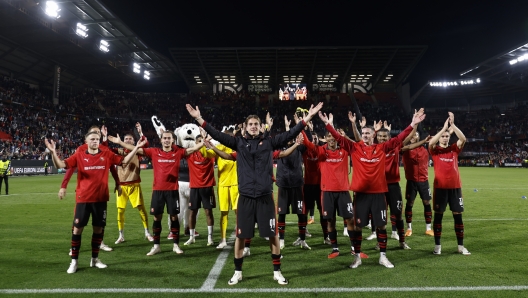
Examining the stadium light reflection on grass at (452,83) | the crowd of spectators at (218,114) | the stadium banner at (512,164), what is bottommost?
the stadium banner at (512,164)

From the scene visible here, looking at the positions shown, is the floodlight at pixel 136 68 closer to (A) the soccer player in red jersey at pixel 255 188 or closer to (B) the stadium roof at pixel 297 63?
(B) the stadium roof at pixel 297 63

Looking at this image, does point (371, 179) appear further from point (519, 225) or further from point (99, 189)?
point (519, 225)

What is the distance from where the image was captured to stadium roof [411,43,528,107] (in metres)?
42.0

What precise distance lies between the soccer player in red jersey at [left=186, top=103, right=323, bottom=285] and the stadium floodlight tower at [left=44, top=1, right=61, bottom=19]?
30.0 meters

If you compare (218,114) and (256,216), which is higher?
(218,114)

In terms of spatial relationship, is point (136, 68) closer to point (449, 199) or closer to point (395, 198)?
point (395, 198)

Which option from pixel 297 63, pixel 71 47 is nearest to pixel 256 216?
pixel 71 47

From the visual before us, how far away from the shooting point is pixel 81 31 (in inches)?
1300

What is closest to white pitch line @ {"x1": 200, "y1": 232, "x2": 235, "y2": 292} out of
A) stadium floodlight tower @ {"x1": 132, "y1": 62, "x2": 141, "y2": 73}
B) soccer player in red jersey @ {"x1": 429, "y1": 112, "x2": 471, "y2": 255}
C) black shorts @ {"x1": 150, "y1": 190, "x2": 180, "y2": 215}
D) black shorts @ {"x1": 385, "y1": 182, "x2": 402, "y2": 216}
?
black shorts @ {"x1": 150, "y1": 190, "x2": 180, "y2": 215}

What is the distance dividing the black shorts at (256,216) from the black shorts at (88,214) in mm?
2359

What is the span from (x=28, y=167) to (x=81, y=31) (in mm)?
13228

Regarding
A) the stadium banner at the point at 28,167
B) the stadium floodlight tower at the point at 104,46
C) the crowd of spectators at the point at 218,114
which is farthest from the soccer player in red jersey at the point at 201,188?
the stadium floodlight tower at the point at 104,46

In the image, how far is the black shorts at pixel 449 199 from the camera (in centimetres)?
641

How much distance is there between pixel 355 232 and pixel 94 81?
49684 millimetres
